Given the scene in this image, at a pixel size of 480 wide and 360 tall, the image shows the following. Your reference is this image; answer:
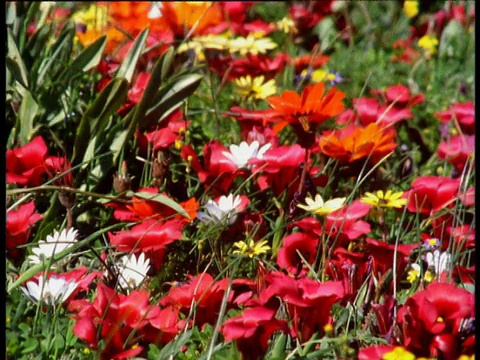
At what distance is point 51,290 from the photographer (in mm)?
1374

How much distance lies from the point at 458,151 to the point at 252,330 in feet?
3.23

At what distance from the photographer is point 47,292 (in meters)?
1.36

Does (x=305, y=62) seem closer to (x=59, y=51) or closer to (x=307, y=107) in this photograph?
(x=59, y=51)

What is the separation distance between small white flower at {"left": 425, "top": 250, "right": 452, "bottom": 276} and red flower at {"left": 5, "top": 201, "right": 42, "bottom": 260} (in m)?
0.68

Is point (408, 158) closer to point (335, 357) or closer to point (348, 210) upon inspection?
point (348, 210)

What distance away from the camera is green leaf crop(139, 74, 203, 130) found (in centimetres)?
200

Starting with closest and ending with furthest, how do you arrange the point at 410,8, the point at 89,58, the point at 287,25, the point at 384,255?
the point at 384,255
the point at 89,58
the point at 287,25
the point at 410,8

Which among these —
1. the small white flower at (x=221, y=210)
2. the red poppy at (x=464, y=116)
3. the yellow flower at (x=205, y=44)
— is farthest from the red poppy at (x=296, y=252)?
the yellow flower at (x=205, y=44)

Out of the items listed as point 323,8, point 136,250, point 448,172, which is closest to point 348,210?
point 136,250

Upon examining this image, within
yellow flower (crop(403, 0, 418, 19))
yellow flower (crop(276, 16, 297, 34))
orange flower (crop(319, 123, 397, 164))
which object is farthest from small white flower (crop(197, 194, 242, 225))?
yellow flower (crop(403, 0, 418, 19))

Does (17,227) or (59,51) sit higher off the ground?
(59,51)

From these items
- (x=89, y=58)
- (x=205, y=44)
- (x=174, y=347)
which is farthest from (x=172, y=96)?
(x=174, y=347)

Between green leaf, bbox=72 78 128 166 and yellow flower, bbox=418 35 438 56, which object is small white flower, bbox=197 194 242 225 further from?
yellow flower, bbox=418 35 438 56

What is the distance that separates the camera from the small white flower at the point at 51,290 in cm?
136
